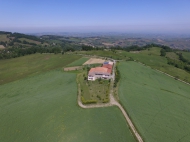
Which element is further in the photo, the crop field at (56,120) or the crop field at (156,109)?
the crop field at (156,109)

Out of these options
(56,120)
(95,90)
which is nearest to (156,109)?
(95,90)

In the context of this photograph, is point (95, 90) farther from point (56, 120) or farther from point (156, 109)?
point (156, 109)

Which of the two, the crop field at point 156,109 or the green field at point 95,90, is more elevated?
the green field at point 95,90

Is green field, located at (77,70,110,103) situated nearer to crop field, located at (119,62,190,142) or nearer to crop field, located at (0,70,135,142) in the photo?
crop field, located at (0,70,135,142)

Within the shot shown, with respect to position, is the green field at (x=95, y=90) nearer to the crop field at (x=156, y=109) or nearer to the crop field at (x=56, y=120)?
the crop field at (x=56, y=120)

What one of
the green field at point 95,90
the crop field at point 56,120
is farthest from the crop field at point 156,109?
the green field at point 95,90
